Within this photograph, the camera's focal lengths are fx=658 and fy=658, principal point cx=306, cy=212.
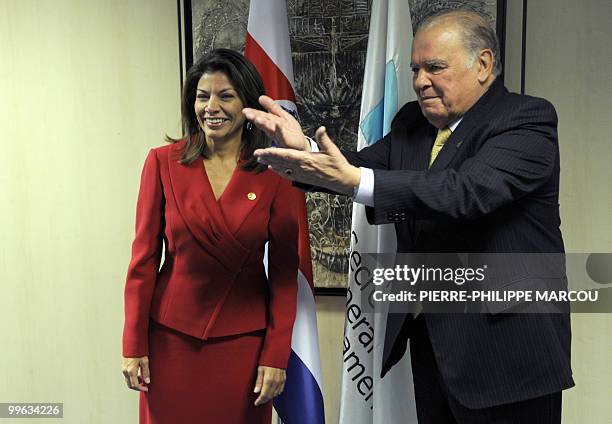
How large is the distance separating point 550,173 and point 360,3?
1.23m

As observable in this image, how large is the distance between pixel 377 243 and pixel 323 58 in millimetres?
736

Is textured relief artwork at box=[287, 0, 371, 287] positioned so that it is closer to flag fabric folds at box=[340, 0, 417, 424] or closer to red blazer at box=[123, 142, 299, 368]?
flag fabric folds at box=[340, 0, 417, 424]

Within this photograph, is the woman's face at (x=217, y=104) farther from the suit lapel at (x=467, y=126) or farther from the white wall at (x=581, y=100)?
the white wall at (x=581, y=100)

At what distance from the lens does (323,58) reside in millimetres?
2455

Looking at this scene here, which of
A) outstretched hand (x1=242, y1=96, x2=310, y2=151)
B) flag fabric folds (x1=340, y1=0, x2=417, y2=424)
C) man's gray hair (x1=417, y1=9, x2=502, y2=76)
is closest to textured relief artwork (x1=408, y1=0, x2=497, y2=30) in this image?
flag fabric folds (x1=340, y1=0, x2=417, y2=424)

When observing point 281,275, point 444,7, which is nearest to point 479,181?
point 281,275

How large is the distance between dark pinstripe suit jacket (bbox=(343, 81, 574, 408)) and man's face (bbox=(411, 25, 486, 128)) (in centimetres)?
4

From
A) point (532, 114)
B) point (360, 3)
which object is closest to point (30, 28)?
point (360, 3)

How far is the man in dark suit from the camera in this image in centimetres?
138

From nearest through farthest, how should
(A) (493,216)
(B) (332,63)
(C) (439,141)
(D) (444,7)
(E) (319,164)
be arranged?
(E) (319,164), (A) (493,216), (C) (439,141), (D) (444,7), (B) (332,63)

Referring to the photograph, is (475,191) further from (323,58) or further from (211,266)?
(323,58)

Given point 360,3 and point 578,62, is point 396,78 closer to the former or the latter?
point 360,3

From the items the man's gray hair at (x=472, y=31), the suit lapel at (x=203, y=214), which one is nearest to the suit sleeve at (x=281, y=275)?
the suit lapel at (x=203, y=214)

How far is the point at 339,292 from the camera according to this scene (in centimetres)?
256
